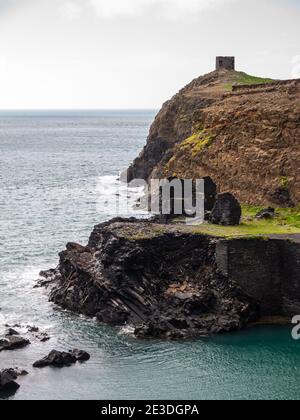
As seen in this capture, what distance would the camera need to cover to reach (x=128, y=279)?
56.2 meters

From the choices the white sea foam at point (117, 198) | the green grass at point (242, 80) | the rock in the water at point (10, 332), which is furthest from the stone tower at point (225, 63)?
the rock in the water at point (10, 332)

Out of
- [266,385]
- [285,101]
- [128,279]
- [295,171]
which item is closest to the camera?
[266,385]

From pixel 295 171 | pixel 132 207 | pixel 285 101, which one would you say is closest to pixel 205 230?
pixel 295 171

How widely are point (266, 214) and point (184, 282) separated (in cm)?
1229

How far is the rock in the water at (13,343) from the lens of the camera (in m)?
50.2

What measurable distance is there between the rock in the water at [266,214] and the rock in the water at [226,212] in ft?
11.7

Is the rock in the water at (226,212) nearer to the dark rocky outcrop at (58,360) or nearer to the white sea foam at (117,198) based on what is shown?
the dark rocky outcrop at (58,360)

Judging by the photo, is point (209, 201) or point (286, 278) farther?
point (209, 201)

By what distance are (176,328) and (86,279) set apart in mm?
8704

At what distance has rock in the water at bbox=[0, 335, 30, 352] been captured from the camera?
1975 inches

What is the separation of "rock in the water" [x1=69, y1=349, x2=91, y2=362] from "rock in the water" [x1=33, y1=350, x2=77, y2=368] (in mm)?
541

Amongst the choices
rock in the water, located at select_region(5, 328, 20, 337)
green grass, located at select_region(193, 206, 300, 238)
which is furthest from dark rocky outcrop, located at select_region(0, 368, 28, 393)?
green grass, located at select_region(193, 206, 300, 238)

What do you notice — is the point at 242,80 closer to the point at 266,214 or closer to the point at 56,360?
the point at 266,214
